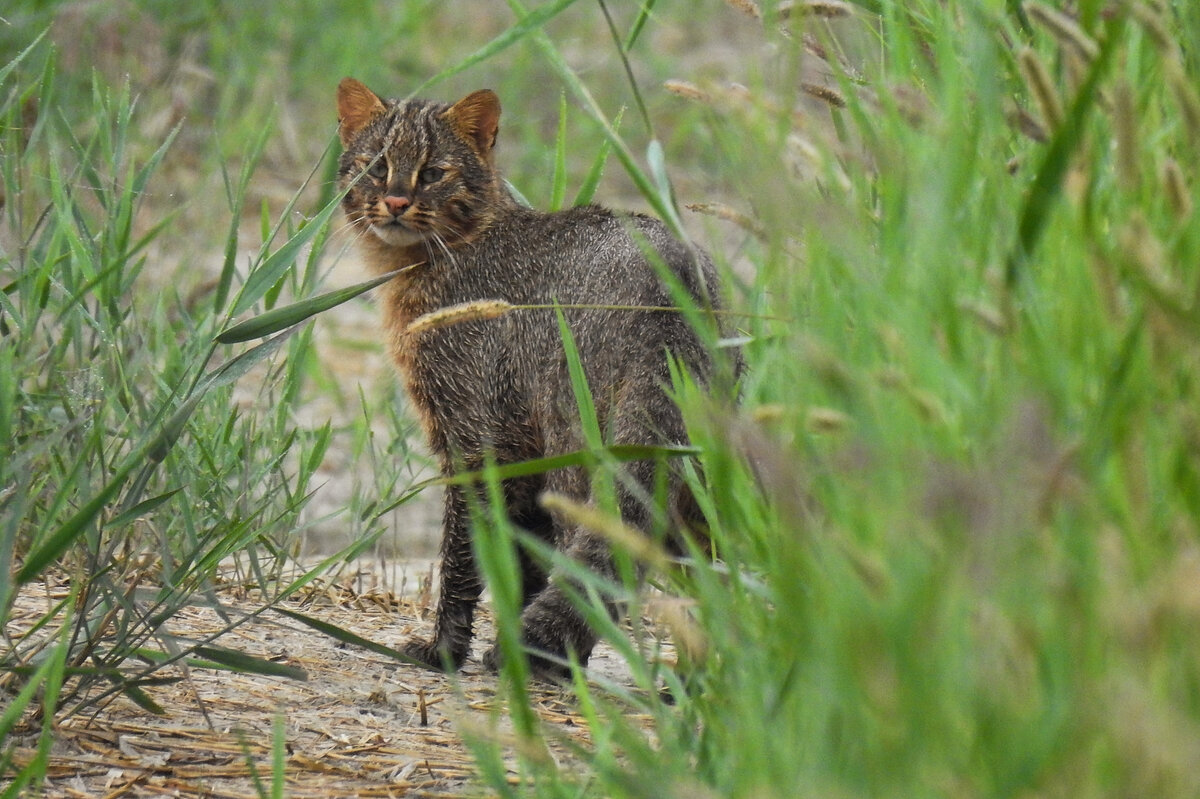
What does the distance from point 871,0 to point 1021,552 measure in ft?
4.80

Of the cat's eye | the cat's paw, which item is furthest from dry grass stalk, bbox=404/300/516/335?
the cat's eye

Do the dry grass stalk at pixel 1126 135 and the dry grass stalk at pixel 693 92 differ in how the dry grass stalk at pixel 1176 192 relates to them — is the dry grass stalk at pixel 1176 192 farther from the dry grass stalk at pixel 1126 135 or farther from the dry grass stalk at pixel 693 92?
Answer: the dry grass stalk at pixel 693 92

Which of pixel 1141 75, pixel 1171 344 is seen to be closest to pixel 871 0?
pixel 1141 75

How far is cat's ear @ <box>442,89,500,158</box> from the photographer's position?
152 inches

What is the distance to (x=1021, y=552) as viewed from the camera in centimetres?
121

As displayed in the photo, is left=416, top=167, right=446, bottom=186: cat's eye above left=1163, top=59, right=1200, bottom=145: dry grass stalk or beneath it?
beneath

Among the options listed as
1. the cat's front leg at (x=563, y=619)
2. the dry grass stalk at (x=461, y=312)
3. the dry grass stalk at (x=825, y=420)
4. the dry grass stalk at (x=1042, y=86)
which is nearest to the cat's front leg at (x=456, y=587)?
the cat's front leg at (x=563, y=619)

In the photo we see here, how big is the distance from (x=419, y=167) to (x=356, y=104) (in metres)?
0.36

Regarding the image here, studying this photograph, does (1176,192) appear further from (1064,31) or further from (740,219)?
(740,219)

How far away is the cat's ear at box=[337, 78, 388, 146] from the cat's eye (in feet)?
0.91

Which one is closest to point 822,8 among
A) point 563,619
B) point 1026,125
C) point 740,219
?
point 740,219

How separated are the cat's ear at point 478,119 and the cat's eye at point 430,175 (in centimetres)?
17

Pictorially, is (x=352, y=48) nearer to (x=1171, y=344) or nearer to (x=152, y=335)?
(x=152, y=335)

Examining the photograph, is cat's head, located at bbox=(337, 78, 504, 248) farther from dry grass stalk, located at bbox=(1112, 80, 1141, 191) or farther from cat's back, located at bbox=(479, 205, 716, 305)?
dry grass stalk, located at bbox=(1112, 80, 1141, 191)
